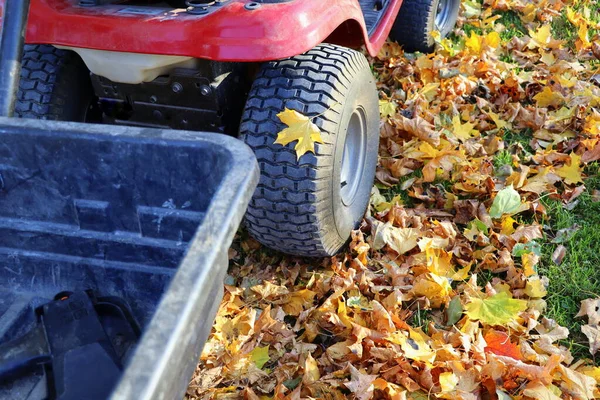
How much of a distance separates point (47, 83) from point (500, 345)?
1.85m

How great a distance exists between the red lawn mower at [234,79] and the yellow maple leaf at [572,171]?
962mm

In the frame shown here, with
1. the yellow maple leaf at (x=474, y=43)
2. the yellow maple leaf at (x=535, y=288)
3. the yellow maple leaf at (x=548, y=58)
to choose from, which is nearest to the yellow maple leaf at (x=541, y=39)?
the yellow maple leaf at (x=548, y=58)

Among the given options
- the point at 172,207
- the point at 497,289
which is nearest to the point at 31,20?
the point at 172,207

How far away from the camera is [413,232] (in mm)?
2652

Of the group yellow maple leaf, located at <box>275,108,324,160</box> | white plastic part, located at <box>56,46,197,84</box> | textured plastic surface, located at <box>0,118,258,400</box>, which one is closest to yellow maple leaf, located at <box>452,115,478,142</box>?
yellow maple leaf, located at <box>275,108,324,160</box>

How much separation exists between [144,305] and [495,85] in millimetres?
2579

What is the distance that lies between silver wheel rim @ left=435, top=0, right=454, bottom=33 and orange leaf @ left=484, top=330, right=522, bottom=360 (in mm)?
2563

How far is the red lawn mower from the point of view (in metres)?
1.95

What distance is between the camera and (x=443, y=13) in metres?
4.30

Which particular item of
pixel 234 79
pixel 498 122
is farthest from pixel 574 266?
pixel 234 79

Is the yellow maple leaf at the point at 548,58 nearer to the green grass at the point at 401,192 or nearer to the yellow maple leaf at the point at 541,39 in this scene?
the yellow maple leaf at the point at 541,39

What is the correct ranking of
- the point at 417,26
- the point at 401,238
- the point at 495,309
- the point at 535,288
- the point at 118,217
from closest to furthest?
1. the point at 118,217
2. the point at 495,309
3. the point at 535,288
4. the point at 401,238
5. the point at 417,26

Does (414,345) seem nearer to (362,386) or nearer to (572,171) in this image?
(362,386)

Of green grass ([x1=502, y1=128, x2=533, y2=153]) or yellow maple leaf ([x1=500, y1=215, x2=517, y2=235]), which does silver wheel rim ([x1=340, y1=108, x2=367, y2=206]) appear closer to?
yellow maple leaf ([x1=500, y1=215, x2=517, y2=235])
